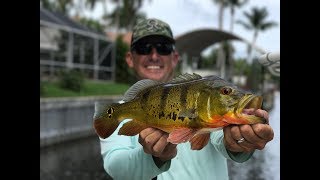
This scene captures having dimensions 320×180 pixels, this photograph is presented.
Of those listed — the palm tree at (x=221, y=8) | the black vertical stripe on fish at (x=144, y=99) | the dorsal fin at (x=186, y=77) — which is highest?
the palm tree at (x=221, y=8)

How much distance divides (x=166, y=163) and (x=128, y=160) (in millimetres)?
190

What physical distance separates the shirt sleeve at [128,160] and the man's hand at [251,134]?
0.33 meters

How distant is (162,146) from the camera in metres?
1.66

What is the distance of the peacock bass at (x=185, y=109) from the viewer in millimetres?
1518

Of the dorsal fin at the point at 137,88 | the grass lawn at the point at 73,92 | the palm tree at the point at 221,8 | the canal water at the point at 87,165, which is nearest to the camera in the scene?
the dorsal fin at the point at 137,88

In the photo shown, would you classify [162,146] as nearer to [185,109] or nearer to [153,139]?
[153,139]

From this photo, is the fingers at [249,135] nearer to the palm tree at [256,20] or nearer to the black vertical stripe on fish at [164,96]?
the black vertical stripe on fish at [164,96]

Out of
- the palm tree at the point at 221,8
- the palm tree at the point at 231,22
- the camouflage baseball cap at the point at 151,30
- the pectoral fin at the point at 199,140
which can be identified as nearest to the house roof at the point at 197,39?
the camouflage baseball cap at the point at 151,30

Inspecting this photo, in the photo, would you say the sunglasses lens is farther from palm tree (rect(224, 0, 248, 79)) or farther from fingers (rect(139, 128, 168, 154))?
palm tree (rect(224, 0, 248, 79))

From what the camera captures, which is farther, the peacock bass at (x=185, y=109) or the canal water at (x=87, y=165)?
the canal water at (x=87, y=165)

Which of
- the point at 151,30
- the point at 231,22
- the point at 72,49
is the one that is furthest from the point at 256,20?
the point at 151,30
